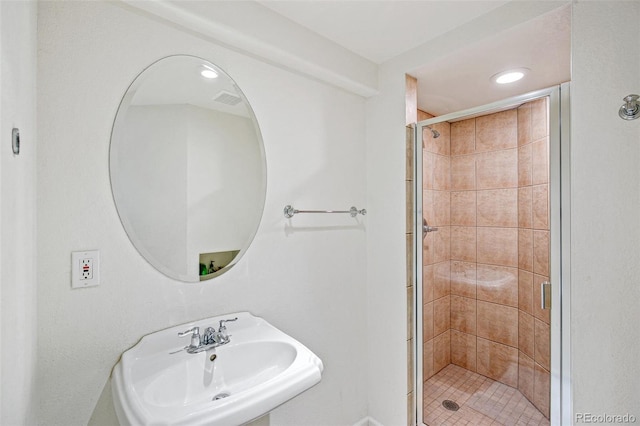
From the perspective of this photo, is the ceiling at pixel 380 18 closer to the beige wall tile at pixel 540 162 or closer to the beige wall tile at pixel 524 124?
the beige wall tile at pixel 524 124

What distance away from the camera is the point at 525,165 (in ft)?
4.98

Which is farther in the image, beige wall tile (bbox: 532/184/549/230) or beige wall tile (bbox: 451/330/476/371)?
beige wall tile (bbox: 451/330/476/371)

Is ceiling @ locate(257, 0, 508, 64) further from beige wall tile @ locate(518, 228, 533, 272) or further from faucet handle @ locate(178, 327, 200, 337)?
faucet handle @ locate(178, 327, 200, 337)

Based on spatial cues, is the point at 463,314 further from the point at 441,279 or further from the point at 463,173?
the point at 463,173

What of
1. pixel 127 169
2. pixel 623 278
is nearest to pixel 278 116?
pixel 127 169

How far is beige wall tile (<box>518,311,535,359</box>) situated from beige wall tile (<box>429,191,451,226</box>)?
599 millimetres

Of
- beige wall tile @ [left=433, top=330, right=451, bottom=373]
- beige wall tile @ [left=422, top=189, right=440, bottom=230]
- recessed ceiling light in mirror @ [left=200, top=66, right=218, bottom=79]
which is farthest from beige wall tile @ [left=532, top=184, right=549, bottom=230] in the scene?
recessed ceiling light in mirror @ [left=200, top=66, right=218, bottom=79]

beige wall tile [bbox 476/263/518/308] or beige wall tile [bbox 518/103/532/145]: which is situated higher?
beige wall tile [bbox 518/103/532/145]

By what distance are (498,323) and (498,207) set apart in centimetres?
63

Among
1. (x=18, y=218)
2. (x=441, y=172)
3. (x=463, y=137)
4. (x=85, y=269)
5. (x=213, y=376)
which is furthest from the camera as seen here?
(x=441, y=172)

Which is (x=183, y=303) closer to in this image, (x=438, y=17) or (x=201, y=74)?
(x=201, y=74)

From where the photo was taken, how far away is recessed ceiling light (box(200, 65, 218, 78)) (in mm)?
1380

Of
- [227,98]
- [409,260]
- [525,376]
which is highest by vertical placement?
[227,98]

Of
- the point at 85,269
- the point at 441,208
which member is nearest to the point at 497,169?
the point at 441,208
